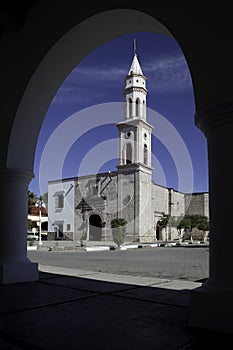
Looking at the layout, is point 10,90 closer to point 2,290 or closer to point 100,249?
point 2,290

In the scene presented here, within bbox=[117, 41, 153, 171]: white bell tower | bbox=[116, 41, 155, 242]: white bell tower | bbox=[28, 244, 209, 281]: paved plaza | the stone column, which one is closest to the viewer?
the stone column

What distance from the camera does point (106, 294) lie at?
12.2 feet

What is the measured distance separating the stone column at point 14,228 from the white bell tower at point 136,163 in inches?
859

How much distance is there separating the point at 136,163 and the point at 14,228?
22.7 metres

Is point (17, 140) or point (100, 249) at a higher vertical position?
point (17, 140)

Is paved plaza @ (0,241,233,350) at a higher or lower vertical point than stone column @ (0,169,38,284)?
lower

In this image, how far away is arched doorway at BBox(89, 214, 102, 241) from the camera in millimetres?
29875

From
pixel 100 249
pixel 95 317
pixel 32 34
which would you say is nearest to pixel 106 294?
pixel 95 317

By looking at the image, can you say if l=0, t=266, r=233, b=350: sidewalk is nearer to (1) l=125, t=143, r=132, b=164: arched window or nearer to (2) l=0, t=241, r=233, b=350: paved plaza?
(2) l=0, t=241, r=233, b=350: paved plaza

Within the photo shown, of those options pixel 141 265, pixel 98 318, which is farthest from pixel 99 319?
pixel 141 265

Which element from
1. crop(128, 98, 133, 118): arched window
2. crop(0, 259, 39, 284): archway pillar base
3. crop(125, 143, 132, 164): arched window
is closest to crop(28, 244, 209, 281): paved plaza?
crop(0, 259, 39, 284): archway pillar base

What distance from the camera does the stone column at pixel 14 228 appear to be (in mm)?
4555

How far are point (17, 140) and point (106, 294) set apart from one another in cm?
236

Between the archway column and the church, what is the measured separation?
23.2 metres
